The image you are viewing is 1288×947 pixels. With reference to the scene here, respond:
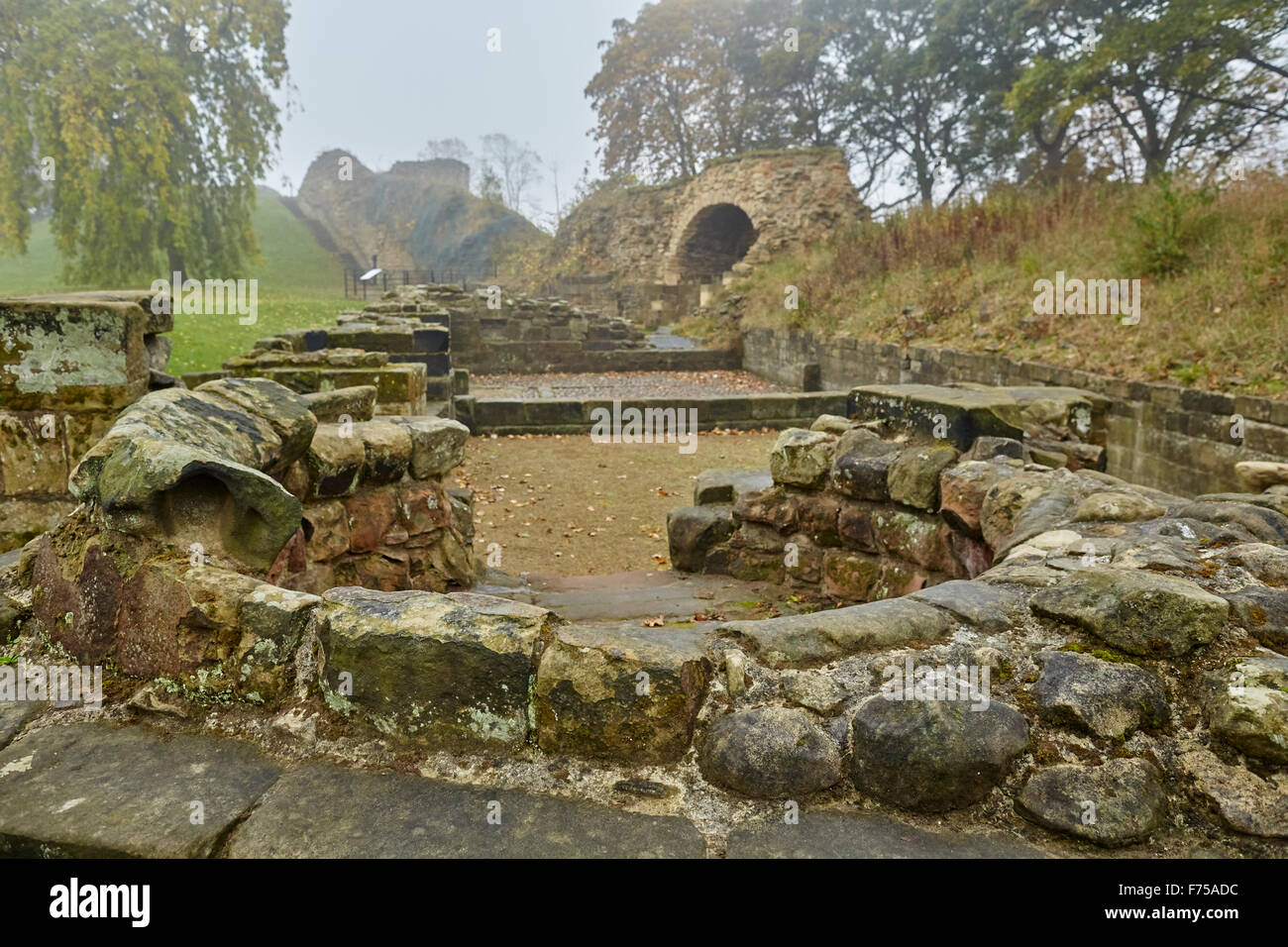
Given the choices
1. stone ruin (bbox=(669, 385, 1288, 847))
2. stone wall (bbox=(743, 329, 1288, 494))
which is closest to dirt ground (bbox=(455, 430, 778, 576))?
stone wall (bbox=(743, 329, 1288, 494))

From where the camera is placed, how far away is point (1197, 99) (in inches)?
693

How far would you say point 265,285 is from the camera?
120 feet

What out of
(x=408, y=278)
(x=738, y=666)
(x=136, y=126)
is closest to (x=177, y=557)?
(x=738, y=666)

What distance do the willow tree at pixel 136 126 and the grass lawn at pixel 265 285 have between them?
110 centimetres

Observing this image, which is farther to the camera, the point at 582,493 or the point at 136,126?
the point at 136,126

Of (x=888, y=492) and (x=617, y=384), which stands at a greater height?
(x=617, y=384)

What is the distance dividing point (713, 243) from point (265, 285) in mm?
21750

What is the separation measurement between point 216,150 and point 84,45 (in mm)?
3643

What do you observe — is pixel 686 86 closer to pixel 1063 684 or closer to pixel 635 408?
pixel 635 408

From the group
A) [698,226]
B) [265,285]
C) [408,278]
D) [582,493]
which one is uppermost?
[698,226]

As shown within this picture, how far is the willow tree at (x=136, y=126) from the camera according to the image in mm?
18141

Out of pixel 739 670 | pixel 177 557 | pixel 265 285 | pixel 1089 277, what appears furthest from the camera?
pixel 265 285
